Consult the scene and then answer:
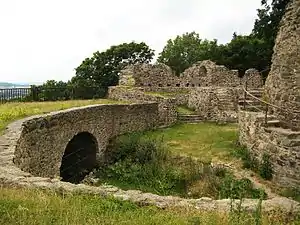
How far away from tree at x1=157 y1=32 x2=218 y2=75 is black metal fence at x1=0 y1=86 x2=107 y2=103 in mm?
19300

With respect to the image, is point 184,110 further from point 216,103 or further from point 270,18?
point 270,18

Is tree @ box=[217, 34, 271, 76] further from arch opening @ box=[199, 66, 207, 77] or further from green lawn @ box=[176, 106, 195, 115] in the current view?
green lawn @ box=[176, 106, 195, 115]

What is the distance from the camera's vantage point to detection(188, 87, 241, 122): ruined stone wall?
74.5 ft

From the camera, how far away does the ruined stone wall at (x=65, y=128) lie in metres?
11.7

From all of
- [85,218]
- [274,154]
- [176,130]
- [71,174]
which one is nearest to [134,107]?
[176,130]

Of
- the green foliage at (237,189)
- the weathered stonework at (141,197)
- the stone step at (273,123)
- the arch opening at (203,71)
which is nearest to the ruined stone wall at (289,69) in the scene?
the stone step at (273,123)

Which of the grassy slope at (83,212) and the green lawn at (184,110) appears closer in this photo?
the grassy slope at (83,212)

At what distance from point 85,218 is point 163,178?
27.6 ft

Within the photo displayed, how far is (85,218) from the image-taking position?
18.5ft

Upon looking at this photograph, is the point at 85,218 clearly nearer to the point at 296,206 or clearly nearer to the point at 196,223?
the point at 196,223

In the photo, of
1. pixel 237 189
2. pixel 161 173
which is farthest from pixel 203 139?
pixel 237 189

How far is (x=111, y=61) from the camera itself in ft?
120

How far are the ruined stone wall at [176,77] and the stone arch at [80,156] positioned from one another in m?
10.4

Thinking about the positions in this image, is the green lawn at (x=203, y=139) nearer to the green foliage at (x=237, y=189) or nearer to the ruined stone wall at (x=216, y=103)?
the ruined stone wall at (x=216, y=103)
